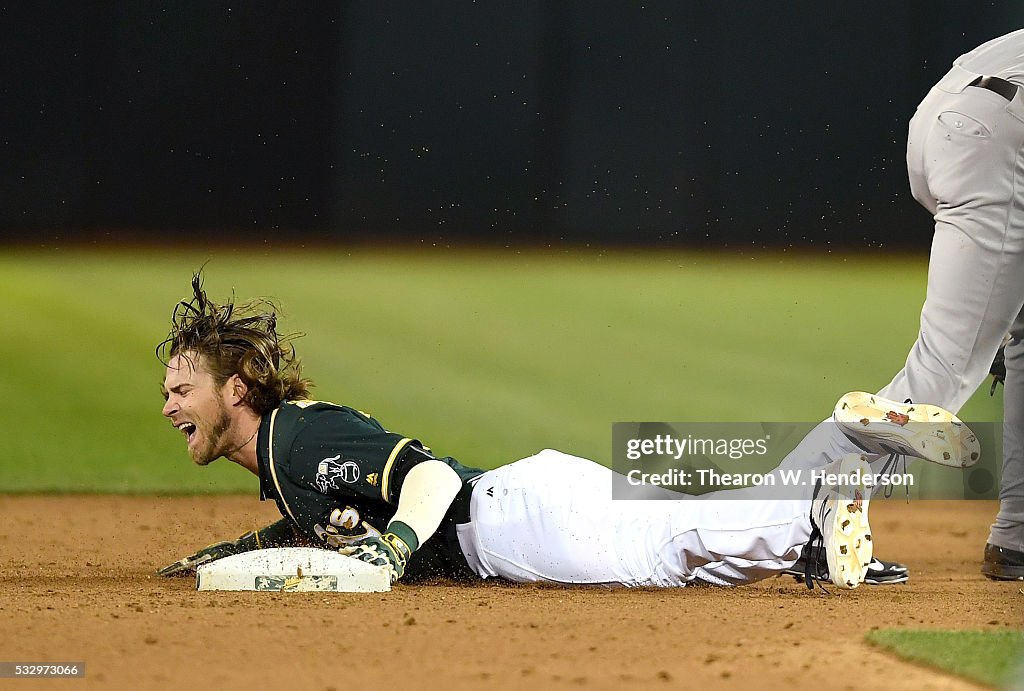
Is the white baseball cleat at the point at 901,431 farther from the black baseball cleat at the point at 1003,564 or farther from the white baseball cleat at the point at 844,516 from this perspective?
the black baseball cleat at the point at 1003,564

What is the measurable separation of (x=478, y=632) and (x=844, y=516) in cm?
73

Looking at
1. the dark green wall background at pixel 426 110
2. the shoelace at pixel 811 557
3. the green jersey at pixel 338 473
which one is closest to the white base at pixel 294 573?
the green jersey at pixel 338 473

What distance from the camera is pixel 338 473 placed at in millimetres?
2303

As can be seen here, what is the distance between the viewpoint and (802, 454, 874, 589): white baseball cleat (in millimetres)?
2156

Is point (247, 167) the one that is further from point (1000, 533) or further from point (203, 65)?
point (1000, 533)

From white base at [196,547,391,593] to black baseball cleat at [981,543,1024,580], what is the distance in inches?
56.8

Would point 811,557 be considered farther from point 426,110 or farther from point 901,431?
point 426,110

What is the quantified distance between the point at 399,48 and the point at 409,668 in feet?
11.8

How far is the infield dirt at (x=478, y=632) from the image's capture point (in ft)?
5.29

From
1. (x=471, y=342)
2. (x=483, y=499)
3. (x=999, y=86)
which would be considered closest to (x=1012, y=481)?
(x=999, y=86)

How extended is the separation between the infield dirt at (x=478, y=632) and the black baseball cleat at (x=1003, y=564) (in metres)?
0.04

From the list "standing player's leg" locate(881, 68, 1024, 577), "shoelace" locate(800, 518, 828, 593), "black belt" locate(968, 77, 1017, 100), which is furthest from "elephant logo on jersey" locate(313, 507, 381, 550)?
"black belt" locate(968, 77, 1017, 100)

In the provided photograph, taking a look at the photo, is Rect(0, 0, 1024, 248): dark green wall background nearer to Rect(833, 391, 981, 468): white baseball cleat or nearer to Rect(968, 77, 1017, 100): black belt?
Rect(968, 77, 1017, 100): black belt

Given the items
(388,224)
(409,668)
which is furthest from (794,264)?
(409,668)
